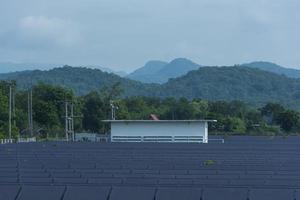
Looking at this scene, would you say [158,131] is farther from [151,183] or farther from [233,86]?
[233,86]

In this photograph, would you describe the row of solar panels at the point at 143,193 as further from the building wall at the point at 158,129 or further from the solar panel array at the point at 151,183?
the building wall at the point at 158,129

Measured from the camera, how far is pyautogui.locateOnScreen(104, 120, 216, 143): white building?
132 ft

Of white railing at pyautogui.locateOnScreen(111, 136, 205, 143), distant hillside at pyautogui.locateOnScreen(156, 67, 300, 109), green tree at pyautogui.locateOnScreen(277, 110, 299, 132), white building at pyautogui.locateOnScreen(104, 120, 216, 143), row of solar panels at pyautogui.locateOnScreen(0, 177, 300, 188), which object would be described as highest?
distant hillside at pyautogui.locateOnScreen(156, 67, 300, 109)

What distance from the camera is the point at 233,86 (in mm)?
163375

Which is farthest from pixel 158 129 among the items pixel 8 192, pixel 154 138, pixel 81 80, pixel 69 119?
pixel 81 80

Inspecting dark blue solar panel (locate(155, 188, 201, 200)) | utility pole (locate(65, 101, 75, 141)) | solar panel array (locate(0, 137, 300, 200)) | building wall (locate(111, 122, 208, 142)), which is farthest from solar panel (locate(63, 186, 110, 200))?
utility pole (locate(65, 101, 75, 141))

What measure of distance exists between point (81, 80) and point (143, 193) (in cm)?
15297

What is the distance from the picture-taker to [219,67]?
570ft

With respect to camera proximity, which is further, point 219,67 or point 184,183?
point 219,67

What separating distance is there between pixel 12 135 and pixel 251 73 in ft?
402

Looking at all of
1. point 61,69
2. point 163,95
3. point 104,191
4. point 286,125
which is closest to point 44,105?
point 286,125

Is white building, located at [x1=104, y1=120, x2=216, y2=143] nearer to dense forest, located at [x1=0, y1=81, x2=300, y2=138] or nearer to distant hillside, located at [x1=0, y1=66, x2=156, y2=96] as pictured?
dense forest, located at [x1=0, y1=81, x2=300, y2=138]

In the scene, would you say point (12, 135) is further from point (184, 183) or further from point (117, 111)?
point (184, 183)

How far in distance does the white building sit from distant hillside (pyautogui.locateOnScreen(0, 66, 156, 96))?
4020 inches
